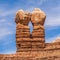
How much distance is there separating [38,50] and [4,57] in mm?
7626

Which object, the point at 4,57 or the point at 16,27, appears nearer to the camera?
the point at 4,57

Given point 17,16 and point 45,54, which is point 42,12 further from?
point 45,54

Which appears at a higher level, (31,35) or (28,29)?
(28,29)

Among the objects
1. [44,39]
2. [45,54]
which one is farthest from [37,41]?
[45,54]

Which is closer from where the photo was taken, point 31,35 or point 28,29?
point 28,29

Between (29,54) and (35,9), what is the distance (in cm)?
943

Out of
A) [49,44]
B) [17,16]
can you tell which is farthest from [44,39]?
[17,16]

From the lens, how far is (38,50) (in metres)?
81.2

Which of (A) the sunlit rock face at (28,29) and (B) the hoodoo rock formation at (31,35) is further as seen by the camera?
(A) the sunlit rock face at (28,29)

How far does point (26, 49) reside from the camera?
8125 centimetres

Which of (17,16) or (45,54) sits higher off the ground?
(17,16)

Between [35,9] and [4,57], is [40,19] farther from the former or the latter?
[4,57]

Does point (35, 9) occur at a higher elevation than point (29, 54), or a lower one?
higher

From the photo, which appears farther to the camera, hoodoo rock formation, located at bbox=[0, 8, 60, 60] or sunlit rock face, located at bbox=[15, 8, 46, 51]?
sunlit rock face, located at bbox=[15, 8, 46, 51]
